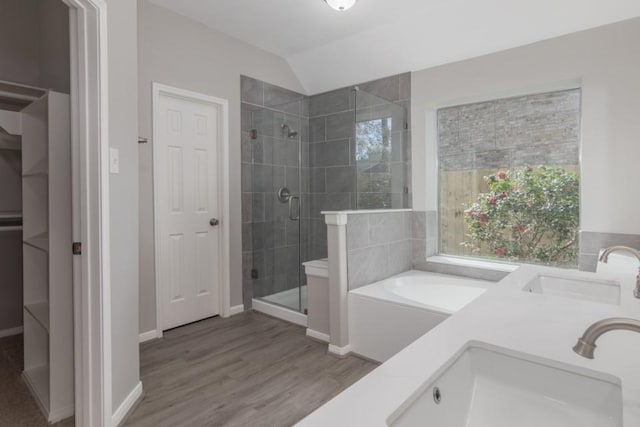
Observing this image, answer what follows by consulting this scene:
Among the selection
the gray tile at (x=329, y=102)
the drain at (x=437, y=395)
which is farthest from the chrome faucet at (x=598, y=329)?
the gray tile at (x=329, y=102)

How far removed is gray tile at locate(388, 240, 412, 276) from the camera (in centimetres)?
320

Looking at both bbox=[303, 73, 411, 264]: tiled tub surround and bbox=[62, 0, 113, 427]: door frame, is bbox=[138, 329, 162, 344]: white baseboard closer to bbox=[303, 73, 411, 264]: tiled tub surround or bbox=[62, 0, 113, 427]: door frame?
bbox=[62, 0, 113, 427]: door frame

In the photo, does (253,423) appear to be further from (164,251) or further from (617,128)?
(617,128)

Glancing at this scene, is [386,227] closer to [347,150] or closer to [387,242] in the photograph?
[387,242]

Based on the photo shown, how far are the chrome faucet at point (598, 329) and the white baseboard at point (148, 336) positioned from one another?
2872 mm

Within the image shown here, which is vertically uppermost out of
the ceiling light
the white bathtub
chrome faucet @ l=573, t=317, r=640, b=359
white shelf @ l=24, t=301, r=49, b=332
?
the ceiling light

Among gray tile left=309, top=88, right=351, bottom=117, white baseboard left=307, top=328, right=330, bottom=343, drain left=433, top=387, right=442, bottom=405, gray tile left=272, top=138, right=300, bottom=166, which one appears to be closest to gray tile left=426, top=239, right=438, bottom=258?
white baseboard left=307, top=328, right=330, bottom=343

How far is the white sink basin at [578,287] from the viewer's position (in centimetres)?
150

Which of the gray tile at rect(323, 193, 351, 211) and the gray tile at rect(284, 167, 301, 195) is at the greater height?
the gray tile at rect(284, 167, 301, 195)

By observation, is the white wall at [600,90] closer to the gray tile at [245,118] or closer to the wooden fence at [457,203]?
the wooden fence at [457,203]

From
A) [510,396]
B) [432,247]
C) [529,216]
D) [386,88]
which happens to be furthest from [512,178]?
[510,396]

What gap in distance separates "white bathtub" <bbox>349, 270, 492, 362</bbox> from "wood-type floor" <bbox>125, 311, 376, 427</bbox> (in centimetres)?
16

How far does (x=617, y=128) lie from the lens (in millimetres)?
2488

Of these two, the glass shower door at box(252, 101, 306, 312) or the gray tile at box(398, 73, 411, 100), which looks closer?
the gray tile at box(398, 73, 411, 100)
